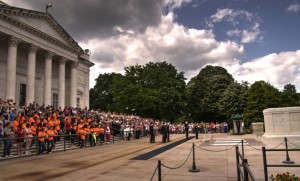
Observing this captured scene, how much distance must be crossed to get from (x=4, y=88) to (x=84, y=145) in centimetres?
1350

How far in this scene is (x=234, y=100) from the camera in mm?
58625

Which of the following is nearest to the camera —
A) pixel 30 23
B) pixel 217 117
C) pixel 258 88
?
pixel 30 23

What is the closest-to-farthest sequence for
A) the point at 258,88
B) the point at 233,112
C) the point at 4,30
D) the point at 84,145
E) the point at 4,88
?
the point at 84,145 < the point at 4,30 < the point at 4,88 < the point at 258,88 < the point at 233,112

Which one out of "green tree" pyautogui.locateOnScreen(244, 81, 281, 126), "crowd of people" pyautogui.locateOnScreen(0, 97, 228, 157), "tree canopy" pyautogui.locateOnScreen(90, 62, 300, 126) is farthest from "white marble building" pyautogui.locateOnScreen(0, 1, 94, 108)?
"green tree" pyautogui.locateOnScreen(244, 81, 281, 126)

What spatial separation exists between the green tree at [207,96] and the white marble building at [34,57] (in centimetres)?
3390

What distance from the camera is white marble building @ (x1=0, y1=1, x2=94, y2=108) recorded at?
2955 cm

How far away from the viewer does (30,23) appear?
33.0 metres

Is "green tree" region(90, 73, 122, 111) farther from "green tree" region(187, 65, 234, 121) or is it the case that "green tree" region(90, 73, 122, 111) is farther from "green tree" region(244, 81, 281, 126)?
"green tree" region(244, 81, 281, 126)

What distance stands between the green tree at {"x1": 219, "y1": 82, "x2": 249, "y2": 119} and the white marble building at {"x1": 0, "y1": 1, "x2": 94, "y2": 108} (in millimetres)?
32430

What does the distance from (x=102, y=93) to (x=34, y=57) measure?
51705 millimetres

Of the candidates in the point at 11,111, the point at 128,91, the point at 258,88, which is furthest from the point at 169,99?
the point at 11,111

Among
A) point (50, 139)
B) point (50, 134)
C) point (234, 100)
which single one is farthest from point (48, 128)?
point (234, 100)

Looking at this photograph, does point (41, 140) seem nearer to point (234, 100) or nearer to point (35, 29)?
point (35, 29)

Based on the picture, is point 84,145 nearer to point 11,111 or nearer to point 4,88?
point 11,111
